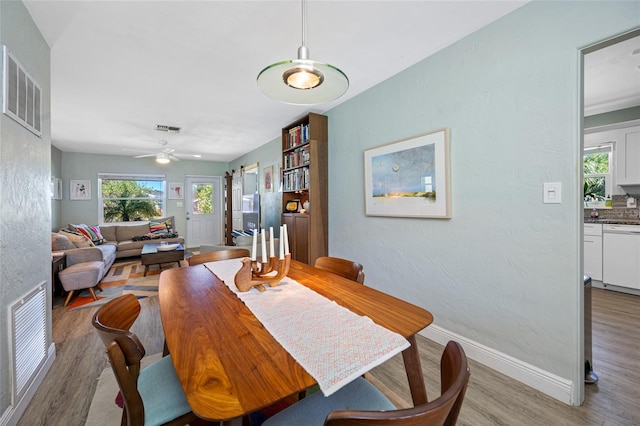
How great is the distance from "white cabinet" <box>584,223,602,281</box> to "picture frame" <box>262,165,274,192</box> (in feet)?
15.0

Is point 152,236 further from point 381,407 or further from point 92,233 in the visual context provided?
point 381,407

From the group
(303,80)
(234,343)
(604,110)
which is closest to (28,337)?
(234,343)

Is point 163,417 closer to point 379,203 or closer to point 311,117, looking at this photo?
point 379,203

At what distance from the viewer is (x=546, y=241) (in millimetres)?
1580

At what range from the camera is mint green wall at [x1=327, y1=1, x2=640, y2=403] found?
148 centimetres

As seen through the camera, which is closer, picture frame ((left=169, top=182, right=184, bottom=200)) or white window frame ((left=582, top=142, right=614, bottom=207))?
white window frame ((left=582, top=142, right=614, bottom=207))

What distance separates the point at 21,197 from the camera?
152 centimetres

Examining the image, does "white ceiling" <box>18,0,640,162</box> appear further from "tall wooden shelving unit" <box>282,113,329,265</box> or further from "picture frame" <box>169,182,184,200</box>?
"picture frame" <box>169,182,184,200</box>

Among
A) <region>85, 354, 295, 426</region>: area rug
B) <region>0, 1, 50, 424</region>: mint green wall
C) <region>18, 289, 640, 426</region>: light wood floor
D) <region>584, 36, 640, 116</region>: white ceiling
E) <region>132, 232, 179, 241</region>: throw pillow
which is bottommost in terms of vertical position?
<region>85, 354, 295, 426</region>: area rug

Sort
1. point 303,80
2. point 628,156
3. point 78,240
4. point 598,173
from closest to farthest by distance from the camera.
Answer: point 303,80 < point 628,156 < point 598,173 < point 78,240

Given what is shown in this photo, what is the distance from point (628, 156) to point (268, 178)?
16.6 ft

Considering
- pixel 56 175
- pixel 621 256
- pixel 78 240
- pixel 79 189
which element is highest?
pixel 56 175

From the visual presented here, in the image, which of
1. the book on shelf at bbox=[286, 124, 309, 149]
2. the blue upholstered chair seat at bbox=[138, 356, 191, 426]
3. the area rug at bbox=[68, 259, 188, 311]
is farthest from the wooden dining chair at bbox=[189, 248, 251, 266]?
the area rug at bbox=[68, 259, 188, 311]

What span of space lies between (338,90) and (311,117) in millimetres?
2007
